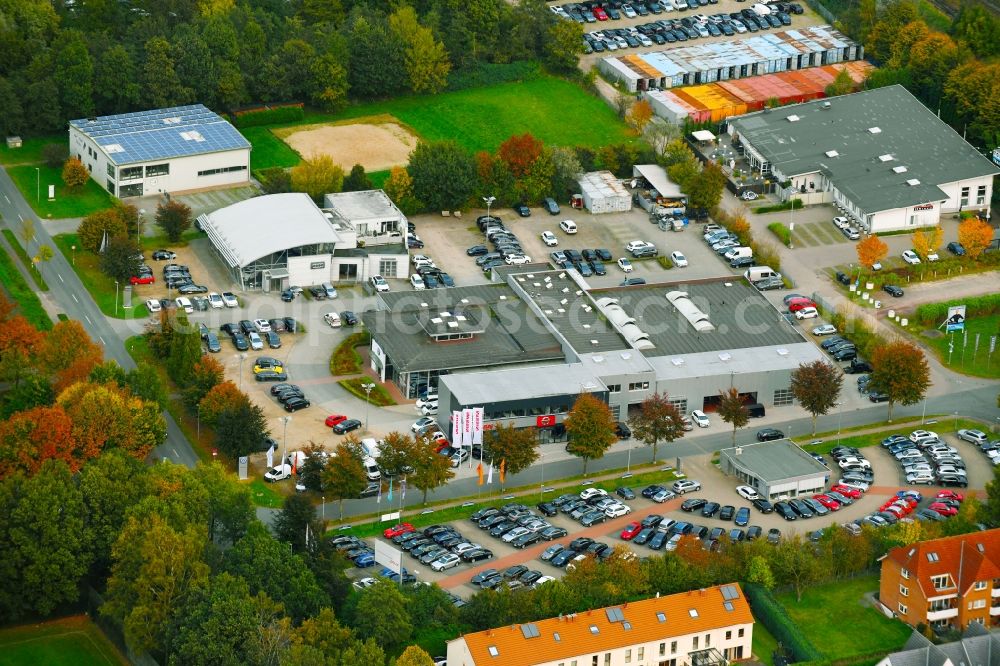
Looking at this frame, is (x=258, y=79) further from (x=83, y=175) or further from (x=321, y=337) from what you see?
(x=321, y=337)

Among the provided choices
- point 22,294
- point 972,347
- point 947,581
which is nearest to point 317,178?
point 22,294

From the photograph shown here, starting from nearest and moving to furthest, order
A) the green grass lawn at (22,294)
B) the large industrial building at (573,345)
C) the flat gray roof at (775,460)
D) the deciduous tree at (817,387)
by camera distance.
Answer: the flat gray roof at (775,460)
the deciduous tree at (817,387)
the large industrial building at (573,345)
the green grass lawn at (22,294)

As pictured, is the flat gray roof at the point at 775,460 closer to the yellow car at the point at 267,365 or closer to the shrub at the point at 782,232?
the yellow car at the point at 267,365

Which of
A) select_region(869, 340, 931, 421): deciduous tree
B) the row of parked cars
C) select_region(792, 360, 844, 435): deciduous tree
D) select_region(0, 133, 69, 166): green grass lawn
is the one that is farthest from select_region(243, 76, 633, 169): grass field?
the row of parked cars

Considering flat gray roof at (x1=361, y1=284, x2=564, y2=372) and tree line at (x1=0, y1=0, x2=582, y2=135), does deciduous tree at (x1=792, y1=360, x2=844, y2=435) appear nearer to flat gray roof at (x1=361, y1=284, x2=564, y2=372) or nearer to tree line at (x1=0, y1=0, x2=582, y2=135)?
flat gray roof at (x1=361, y1=284, x2=564, y2=372)

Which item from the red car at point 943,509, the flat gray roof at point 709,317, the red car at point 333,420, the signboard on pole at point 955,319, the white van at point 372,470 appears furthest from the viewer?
the signboard on pole at point 955,319

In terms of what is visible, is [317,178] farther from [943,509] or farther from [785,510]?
[943,509]

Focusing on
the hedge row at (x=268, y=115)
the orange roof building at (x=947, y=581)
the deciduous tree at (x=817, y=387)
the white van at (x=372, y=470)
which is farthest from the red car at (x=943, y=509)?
the hedge row at (x=268, y=115)

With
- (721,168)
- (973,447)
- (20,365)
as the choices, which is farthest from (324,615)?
(721,168)
